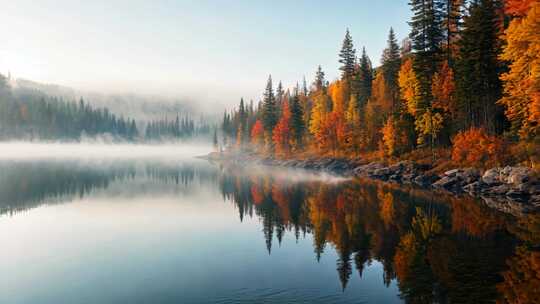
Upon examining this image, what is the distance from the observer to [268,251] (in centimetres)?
2336

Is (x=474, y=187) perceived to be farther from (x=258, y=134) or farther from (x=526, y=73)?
(x=258, y=134)

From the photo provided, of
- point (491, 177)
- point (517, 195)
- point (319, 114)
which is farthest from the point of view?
point (319, 114)

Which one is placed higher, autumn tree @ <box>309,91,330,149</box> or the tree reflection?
autumn tree @ <box>309,91,330,149</box>

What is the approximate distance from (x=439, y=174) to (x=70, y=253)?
155 ft

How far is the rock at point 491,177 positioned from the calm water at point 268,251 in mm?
6327

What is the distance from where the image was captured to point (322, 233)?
2712cm

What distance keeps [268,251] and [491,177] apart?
32.0m

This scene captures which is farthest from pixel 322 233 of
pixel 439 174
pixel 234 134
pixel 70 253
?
pixel 234 134

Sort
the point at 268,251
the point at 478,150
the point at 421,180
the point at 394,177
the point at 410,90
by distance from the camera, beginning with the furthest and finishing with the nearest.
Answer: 1. the point at 410,90
2. the point at 394,177
3. the point at 421,180
4. the point at 478,150
5. the point at 268,251

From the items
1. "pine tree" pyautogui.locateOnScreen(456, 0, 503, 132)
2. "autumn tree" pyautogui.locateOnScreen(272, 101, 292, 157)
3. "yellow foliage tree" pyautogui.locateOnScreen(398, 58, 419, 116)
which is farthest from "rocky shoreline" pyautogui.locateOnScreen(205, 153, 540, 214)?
"autumn tree" pyautogui.locateOnScreen(272, 101, 292, 157)

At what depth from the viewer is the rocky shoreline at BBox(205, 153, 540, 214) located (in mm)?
36656

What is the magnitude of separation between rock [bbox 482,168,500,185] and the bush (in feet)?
5.16

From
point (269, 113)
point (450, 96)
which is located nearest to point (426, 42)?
point (450, 96)

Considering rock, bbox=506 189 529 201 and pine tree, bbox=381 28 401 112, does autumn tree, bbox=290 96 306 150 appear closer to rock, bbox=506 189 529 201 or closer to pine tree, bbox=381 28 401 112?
pine tree, bbox=381 28 401 112
